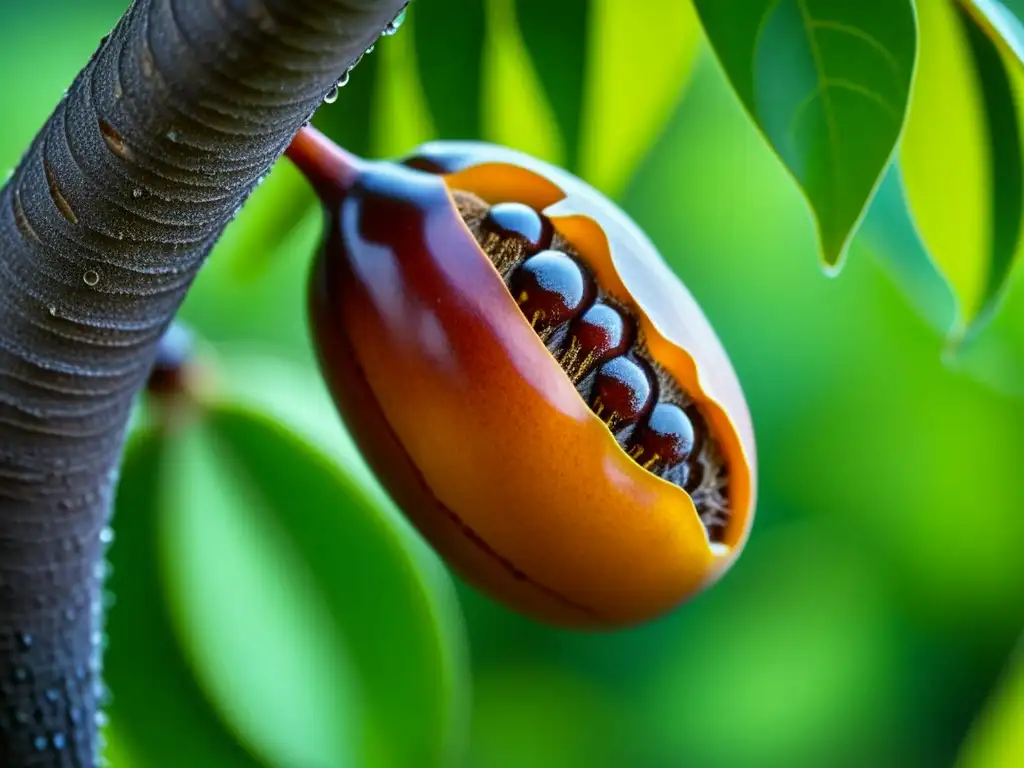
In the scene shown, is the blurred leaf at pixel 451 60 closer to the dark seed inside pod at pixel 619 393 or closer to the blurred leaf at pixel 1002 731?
the dark seed inside pod at pixel 619 393

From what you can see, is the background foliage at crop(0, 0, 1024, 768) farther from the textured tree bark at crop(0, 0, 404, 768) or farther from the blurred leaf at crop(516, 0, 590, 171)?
the textured tree bark at crop(0, 0, 404, 768)

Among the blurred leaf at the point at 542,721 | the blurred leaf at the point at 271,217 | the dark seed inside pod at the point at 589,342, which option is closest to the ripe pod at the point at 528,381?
the dark seed inside pod at the point at 589,342

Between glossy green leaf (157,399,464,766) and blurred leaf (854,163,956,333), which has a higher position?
blurred leaf (854,163,956,333)

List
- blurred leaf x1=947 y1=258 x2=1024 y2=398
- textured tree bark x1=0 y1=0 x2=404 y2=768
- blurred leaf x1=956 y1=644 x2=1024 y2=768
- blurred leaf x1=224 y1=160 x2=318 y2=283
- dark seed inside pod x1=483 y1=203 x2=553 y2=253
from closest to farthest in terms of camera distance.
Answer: textured tree bark x1=0 y1=0 x2=404 y2=768, dark seed inside pod x1=483 y1=203 x2=553 y2=253, blurred leaf x1=224 y1=160 x2=318 y2=283, blurred leaf x1=947 y1=258 x2=1024 y2=398, blurred leaf x1=956 y1=644 x2=1024 y2=768

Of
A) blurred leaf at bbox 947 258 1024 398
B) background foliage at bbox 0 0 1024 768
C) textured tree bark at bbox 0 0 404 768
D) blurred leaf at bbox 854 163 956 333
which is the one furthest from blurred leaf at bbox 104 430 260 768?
blurred leaf at bbox 947 258 1024 398

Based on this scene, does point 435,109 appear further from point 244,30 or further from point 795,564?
point 795,564

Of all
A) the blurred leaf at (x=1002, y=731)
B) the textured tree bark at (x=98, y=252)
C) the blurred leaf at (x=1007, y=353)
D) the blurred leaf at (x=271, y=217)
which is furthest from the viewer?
the blurred leaf at (x=1002, y=731)
